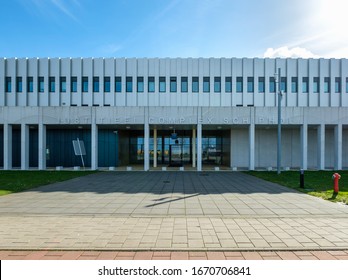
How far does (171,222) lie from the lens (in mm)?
7141

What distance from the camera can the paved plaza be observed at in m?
5.48

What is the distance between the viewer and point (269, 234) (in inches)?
241

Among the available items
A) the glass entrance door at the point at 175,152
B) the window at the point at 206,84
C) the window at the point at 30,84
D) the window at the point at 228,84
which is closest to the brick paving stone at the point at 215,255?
the glass entrance door at the point at 175,152

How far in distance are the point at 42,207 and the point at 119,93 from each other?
27695 millimetres

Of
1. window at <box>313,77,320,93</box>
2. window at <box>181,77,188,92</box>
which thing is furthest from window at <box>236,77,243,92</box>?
window at <box>313,77,320,93</box>

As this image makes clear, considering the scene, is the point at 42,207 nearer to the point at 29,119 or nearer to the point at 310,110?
the point at 29,119

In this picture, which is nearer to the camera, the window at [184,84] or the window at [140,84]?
the window at [184,84]

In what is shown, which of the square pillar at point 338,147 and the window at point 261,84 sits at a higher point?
the window at point 261,84

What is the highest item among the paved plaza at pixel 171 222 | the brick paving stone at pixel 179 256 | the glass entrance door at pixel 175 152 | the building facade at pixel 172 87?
the building facade at pixel 172 87

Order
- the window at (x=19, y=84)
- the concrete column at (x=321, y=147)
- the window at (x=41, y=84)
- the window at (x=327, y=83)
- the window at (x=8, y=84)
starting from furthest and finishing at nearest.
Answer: the window at (x=327, y=83)
the window at (x=8, y=84)
the window at (x=19, y=84)
the window at (x=41, y=84)
the concrete column at (x=321, y=147)

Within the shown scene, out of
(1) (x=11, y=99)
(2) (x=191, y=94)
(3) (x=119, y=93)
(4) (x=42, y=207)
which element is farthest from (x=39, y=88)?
(4) (x=42, y=207)

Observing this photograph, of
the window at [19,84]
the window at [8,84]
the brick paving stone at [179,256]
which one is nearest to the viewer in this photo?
the brick paving stone at [179,256]

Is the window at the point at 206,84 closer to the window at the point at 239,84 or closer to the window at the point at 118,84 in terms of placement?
the window at the point at 239,84

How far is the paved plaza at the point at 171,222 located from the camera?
5484mm
